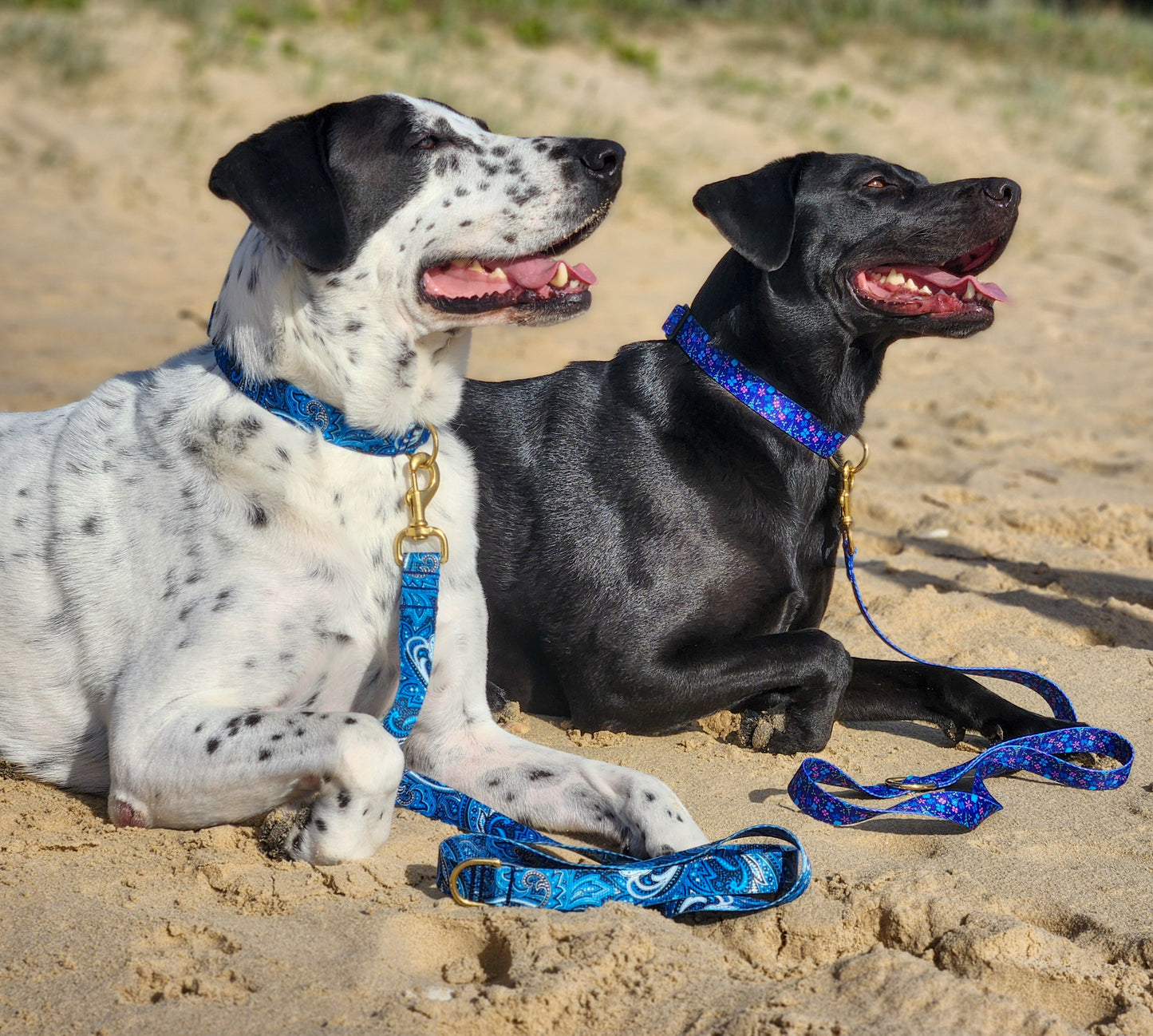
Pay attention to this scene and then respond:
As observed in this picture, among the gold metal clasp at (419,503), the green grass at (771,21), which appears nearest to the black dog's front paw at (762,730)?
the gold metal clasp at (419,503)

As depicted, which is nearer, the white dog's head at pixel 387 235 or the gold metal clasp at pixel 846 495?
the white dog's head at pixel 387 235

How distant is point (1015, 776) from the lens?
135 inches

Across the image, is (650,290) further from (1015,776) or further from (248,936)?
(248,936)

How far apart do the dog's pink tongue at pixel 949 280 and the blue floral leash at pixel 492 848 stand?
1.77 m

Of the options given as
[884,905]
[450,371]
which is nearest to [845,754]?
[884,905]

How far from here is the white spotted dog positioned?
9.24 feet

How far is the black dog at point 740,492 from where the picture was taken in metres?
3.61

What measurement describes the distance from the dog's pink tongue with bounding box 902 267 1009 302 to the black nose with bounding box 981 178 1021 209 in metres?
0.24

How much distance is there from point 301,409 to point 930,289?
2085 millimetres

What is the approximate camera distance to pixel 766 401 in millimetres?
3729

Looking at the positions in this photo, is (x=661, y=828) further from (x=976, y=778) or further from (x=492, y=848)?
(x=976, y=778)

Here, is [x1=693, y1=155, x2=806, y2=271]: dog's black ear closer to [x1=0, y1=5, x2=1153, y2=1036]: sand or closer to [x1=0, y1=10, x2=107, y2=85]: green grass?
[x1=0, y1=5, x2=1153, y2=1036]: sand

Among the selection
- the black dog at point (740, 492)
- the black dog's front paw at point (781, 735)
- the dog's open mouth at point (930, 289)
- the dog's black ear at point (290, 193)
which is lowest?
the black dog's front paw at point (781, 735)

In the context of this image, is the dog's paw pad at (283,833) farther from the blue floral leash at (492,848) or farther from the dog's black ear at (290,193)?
the dog's black ear at (290,193)
